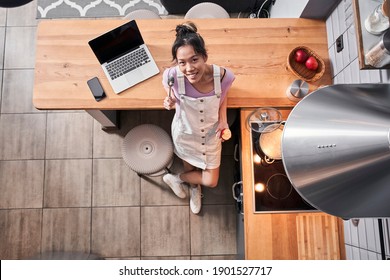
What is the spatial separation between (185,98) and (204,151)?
371mm

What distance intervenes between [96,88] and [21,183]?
48.8 inches

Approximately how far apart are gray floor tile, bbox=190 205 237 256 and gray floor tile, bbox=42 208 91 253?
80cm

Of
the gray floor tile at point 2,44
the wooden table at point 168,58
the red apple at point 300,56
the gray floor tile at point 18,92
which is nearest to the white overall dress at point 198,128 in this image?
the wooden table at point 168,58

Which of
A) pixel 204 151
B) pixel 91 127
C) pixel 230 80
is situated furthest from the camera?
pixel 91 127

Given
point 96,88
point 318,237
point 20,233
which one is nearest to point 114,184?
point 20,233

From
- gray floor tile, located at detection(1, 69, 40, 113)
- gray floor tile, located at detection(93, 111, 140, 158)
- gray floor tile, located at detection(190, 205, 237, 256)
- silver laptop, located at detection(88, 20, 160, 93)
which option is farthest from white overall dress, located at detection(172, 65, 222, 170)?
gray floor tile, located at detection(1, 69, 40, 113)

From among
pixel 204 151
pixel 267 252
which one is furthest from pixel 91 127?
pixel 267 252

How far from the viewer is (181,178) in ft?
7.29

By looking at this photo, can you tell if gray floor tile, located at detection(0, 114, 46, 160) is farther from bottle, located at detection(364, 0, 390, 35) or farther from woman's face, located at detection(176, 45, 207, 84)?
bottle, located at detection(364, 0, 390, 35)

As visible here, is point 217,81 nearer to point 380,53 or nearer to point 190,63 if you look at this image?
point 190,63

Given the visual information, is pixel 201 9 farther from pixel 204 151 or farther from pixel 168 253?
pixel 168 253

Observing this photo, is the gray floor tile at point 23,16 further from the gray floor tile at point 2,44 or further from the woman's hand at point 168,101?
the woman's hand at point 168,101

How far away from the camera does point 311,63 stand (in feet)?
5.59

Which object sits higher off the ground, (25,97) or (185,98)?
(25,97)
